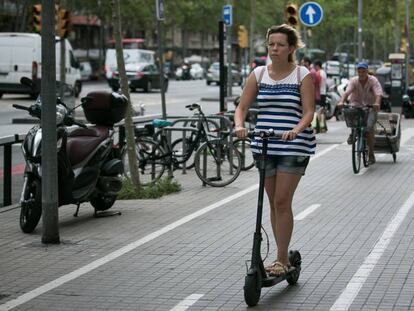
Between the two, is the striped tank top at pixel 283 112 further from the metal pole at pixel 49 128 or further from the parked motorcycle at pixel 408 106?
the parked motorcycle at pixel 408 106

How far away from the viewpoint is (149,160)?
47.5 ft

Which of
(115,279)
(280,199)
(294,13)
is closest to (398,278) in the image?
(280,199)

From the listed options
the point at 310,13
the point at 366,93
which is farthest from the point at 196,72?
the point at 366,93

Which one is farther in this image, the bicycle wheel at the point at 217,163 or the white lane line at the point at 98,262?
the bicycle wheel at the point at 217,163

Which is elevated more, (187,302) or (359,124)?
(359,124)

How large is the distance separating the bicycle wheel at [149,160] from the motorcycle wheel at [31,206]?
412cm

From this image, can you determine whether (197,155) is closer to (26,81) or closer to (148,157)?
(148,157)

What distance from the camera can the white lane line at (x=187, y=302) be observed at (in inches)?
276

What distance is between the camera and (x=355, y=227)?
10.4m

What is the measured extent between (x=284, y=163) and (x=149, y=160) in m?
7.30

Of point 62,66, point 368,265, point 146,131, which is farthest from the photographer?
point 62,66


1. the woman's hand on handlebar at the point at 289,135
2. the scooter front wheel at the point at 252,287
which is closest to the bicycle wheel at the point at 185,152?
the woman's hand on handlebar at the point at 289,135

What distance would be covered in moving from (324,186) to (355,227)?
367cm

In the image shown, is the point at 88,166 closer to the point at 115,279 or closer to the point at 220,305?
the point at 115,279
